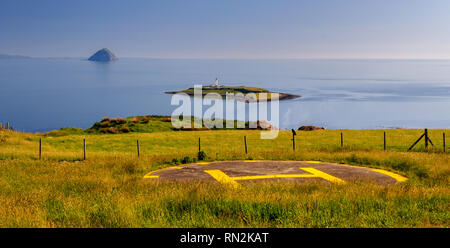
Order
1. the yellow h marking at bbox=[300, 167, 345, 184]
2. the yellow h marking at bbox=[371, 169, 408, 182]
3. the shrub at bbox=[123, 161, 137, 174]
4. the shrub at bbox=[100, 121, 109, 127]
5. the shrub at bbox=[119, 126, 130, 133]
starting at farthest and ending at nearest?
the shrub at bbox=[100, 121, 109, 127]
the shrub at bbox=[119, 126, 130, 133]
the shrub at bbox=[123, 161, 137, 174]
the yellow h marking at bbox=[371, 169, 408, 182]
the yellow h marking at bbox=[300, 167, 345, 184]

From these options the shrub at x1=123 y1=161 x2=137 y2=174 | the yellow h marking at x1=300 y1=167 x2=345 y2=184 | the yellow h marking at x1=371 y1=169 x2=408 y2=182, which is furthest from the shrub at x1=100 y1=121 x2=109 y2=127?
the yellow h marking at x1=371 y1=169 x2=408 y2=182

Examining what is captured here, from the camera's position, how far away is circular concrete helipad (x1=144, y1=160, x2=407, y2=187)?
1811cm

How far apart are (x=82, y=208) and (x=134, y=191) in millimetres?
3830

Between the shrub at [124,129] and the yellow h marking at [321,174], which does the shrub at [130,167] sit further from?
the shrub at [124,129]

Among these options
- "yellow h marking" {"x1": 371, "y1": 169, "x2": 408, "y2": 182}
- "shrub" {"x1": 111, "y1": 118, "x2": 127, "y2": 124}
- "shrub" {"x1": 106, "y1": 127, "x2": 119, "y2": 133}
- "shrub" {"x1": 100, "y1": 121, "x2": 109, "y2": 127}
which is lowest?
"yellow h marking" {"x1": 371, "y1": 169, "x2": 408, "y2": 182}

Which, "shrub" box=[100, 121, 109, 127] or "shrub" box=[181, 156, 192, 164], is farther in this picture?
"shrub" box=[100, 121, 109, 127]

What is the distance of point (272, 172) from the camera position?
19750 mm

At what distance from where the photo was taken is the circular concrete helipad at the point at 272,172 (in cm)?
1811

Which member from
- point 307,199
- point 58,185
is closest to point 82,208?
point 307,199

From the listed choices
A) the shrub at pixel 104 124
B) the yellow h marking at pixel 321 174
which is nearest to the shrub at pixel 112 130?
the shrub at pixel 104 124

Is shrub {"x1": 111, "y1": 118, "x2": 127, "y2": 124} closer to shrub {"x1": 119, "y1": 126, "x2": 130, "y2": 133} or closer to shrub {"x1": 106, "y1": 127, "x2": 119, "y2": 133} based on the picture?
shrub {"x1": 106, "y1": 127, "x2": 119, "y2": 133}
